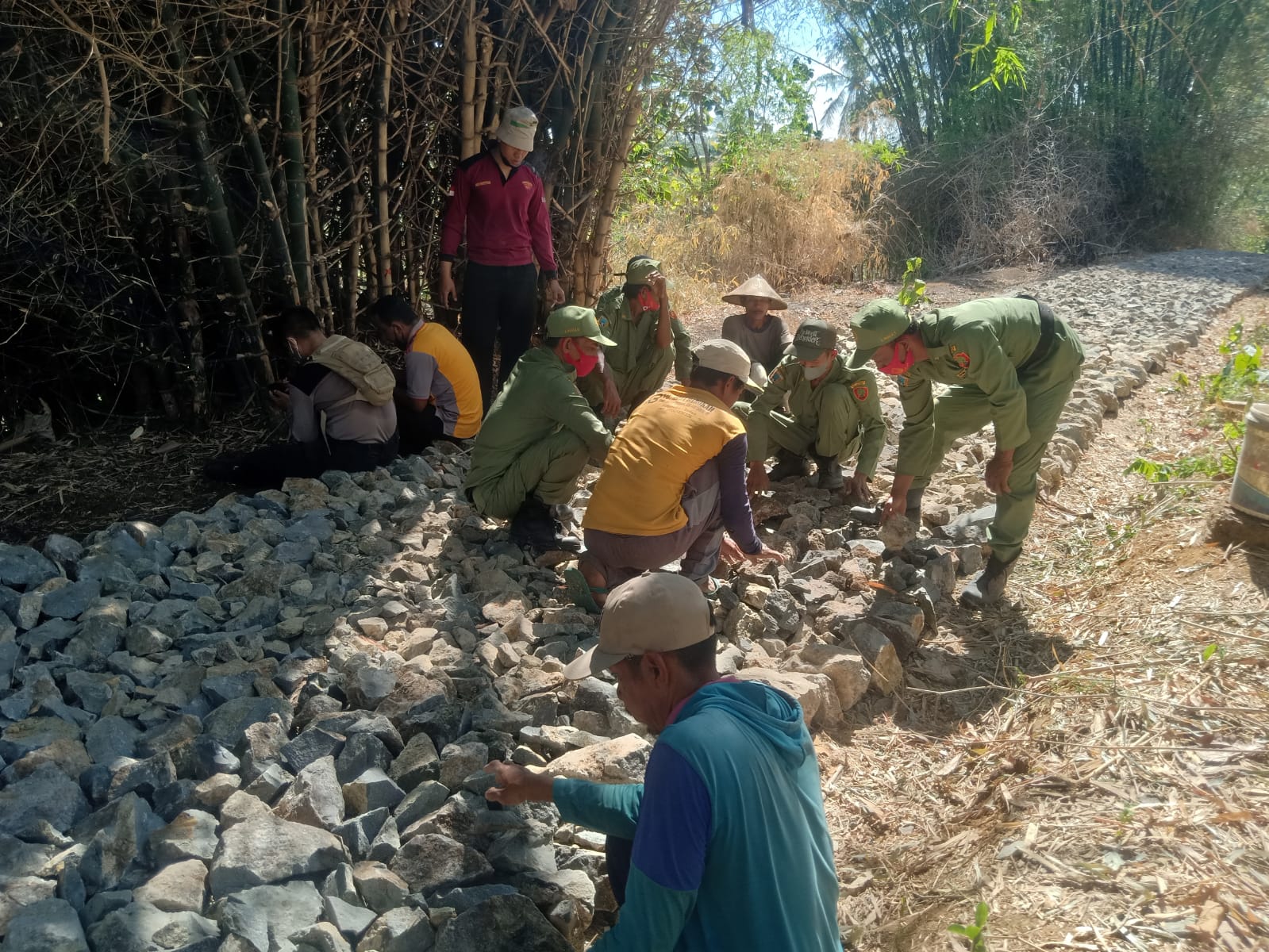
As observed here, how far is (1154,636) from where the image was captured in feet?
11.7

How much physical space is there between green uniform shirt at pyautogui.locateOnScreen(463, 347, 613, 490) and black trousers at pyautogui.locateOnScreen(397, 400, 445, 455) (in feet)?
3.17

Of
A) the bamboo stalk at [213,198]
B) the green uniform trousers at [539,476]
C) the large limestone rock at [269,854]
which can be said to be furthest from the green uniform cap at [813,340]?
the large limestone rock at [269,854]

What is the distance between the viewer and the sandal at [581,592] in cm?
369

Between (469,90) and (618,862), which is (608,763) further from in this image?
(469,90)

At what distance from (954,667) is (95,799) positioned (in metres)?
2.87

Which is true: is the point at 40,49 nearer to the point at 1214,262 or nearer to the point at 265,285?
the point at 265,285

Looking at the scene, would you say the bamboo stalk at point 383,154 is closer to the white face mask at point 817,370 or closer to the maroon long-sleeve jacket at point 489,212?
the maroon long-sleeve jacket at point 489,212

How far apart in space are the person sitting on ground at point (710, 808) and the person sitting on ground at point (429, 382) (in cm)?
348

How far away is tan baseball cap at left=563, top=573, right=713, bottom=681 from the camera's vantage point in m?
1.71

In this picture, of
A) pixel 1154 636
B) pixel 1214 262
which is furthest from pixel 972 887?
pixel 1214 262

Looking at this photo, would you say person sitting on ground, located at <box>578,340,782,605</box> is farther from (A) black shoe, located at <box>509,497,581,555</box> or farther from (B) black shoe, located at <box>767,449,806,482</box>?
(B) black shoe, located at <box>767,449,806,482</box>

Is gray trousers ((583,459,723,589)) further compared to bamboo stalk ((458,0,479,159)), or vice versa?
bamboo stalk ((458,0,479,159))

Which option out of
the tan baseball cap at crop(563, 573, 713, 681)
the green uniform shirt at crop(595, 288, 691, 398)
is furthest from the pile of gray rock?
the green uniform shirt at crop(595, 288, 691, 398)

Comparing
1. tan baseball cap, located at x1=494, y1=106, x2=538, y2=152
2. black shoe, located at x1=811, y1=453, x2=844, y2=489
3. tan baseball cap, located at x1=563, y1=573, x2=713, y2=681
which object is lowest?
black shoe, located at x1=811, y1=453, x2=844, y2=489
